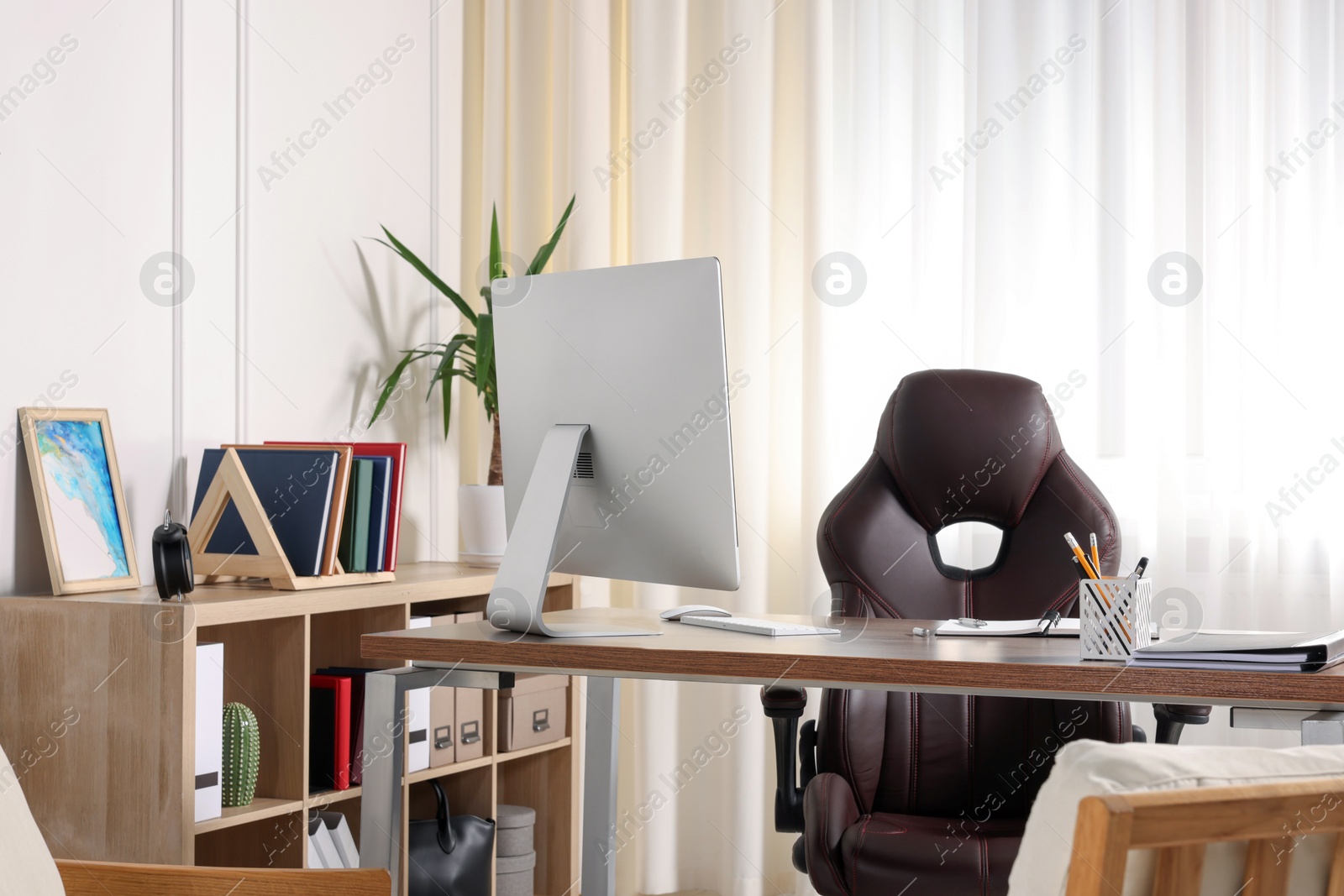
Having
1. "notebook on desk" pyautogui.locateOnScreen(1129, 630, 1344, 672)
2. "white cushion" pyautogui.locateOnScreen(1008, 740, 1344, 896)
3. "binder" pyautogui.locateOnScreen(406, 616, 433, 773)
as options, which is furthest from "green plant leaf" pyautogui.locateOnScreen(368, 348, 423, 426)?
"white cushion" pyautogui.locateOnScreen(1008, 740, 1344, 896)

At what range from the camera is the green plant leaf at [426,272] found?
3.00m

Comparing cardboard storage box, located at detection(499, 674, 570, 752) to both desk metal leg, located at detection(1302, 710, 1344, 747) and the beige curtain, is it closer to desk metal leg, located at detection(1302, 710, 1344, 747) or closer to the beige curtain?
the beige curtain

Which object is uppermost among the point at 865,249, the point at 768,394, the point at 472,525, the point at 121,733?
the point at 865,249

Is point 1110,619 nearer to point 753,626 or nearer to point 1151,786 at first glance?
point 753,626

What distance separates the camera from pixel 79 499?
2.17 m

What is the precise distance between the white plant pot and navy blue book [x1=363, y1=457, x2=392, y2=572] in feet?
1.33

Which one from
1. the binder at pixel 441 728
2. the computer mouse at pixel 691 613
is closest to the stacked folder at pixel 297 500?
the binder at pixel 441 728

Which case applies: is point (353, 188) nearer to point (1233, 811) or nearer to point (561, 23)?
point (561, 23)

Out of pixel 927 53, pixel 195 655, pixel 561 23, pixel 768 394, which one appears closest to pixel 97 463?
pixel 195 655

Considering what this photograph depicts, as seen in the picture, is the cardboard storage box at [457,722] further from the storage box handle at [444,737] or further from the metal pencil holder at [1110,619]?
the metal pencil holder at [1110,619]

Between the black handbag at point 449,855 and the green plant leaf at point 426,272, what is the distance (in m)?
1.19

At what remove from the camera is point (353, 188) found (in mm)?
2994

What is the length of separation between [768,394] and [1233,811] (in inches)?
99.5

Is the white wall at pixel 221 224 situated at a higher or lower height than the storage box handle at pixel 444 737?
higher
